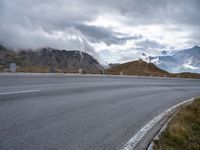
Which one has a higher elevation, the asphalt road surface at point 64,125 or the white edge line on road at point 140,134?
the asphalt road surface at point 64,125

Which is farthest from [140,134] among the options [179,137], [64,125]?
[64,125]

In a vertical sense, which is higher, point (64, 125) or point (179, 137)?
point (64, 125)

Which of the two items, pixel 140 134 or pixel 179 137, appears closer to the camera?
pixel 179 137

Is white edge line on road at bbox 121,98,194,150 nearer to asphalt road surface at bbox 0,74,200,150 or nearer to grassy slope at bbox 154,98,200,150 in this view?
asphalt road surface at bbox 0,74,200,150

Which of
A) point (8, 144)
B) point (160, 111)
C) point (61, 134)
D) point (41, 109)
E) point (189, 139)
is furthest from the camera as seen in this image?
point (160, 111)

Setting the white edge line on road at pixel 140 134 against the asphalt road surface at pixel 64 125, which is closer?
the asphalt road surface at pixel 64 125

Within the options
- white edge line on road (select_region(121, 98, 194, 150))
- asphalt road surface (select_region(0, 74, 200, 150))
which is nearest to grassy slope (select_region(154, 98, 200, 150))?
white edge line on road (select_region(121, 98, 194, 150))

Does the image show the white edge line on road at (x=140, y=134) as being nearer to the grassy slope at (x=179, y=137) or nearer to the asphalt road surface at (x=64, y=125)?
the asphalt road surface at (x=64, y=125)

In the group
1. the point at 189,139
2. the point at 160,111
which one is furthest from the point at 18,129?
the point at 160,111

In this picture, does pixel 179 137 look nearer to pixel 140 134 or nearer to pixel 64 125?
pixel 140 134

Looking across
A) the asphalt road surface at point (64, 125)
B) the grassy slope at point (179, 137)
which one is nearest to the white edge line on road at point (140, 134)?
the asphalt road surface at point (64, 125)

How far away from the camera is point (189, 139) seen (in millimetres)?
5980

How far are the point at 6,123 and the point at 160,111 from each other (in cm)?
550

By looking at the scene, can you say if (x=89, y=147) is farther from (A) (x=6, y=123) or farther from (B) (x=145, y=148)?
(A) (x=6, y=123)
